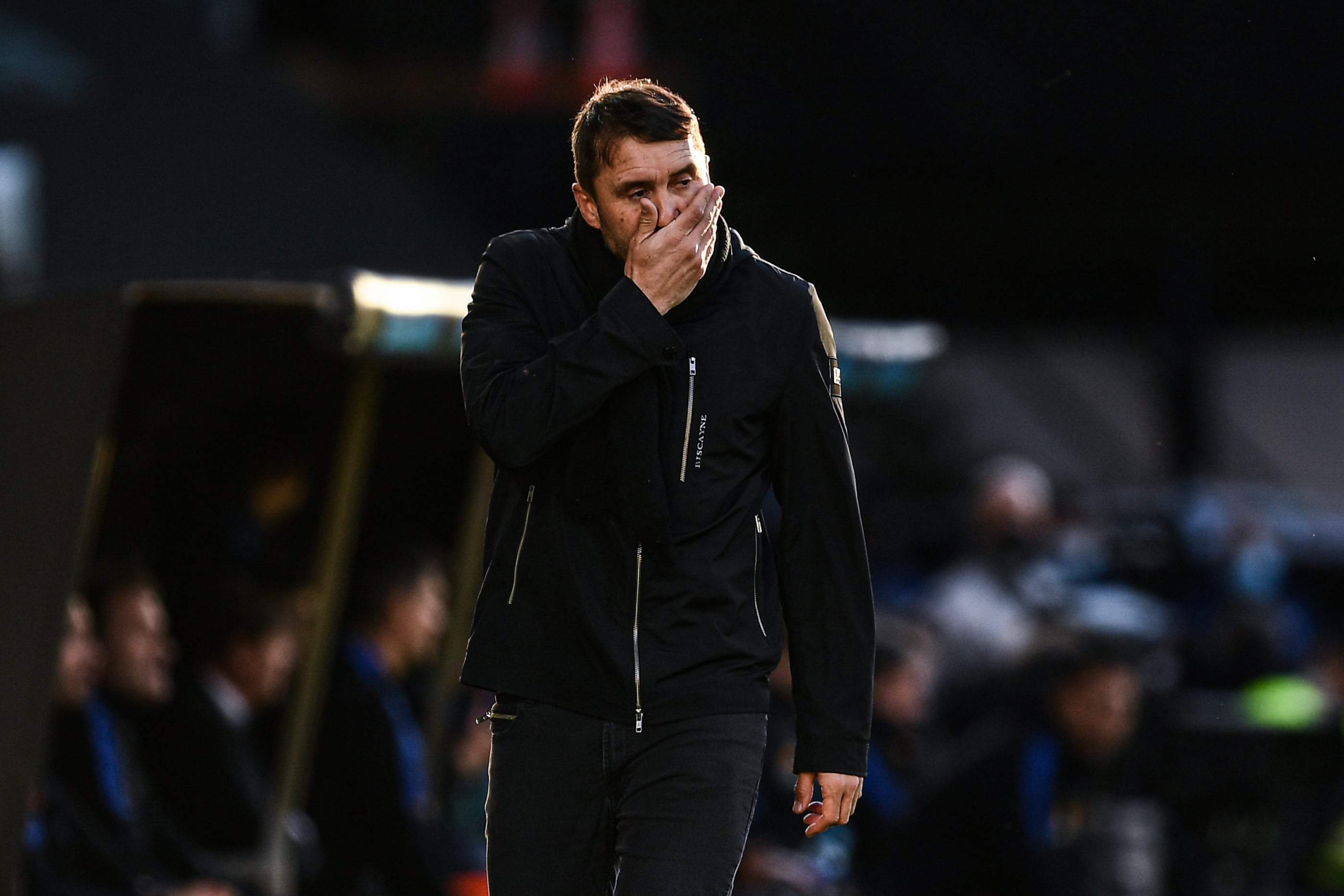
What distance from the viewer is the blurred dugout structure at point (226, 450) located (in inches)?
197

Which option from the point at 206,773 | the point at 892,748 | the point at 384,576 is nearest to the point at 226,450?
the point at 384,576

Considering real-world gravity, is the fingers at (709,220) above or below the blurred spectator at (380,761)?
above

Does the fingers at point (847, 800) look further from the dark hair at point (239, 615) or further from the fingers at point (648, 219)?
the dark hair at point (239, 615)

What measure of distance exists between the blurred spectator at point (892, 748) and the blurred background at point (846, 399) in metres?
0.03

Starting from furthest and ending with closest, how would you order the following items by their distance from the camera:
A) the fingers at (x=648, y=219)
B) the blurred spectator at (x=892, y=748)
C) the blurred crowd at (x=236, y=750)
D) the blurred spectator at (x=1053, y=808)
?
the blurred spectator at (x=892, y=748)
the blurred spectator at (x=1053, y=808)
the blurred crowd at (x=236, y=750)
the fingers at (x=648, y=219)

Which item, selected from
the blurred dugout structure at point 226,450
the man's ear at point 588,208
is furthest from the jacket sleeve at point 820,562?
the blurred dugout structure at point 226,450

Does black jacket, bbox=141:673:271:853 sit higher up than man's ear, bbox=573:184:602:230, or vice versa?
man's ear, bbox=573:184:602:230

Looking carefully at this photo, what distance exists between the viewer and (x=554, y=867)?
2.83 metres

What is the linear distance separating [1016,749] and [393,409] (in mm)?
2859

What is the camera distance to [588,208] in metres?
2.96

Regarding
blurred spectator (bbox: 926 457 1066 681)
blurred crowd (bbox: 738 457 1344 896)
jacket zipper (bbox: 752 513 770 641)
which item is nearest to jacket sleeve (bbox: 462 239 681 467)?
jacket zipper (bbox: 752 513 770 641)

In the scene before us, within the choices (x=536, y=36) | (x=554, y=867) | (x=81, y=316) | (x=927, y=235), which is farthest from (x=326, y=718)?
(x=927, y=235)

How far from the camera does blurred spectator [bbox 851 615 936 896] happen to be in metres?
6.50

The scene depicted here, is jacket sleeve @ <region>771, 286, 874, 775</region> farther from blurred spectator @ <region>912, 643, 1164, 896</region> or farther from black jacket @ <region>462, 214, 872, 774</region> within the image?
blurred spectator @ <region>912, 643, 1164, 896</region>
